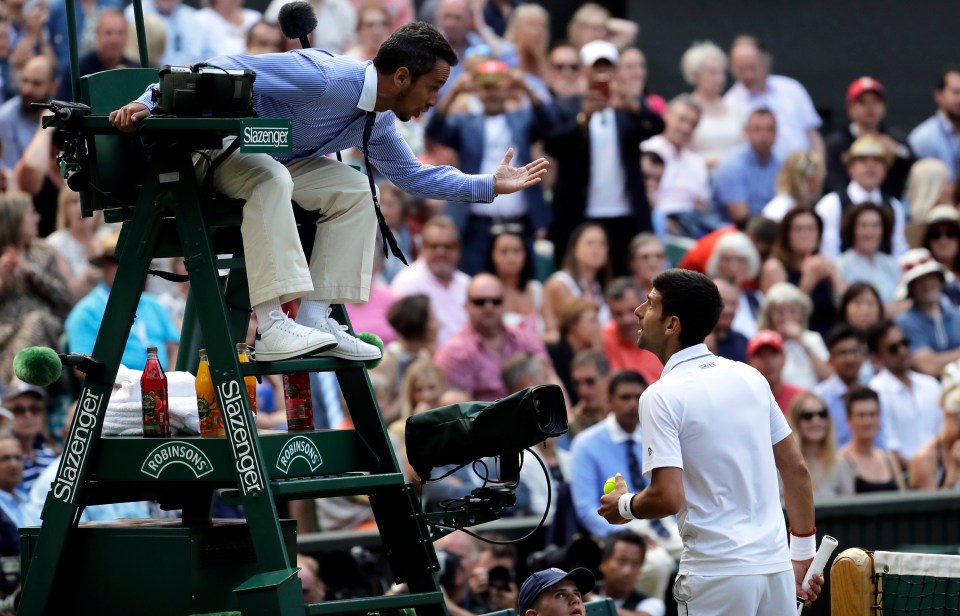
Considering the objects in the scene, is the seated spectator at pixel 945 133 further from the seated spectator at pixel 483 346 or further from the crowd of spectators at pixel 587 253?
the seated spectator at pixel 483 346

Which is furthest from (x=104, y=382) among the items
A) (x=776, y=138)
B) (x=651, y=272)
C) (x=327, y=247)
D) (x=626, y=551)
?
(x=776, y=138)

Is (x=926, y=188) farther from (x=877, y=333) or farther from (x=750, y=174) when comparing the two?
(x=877, y=333)

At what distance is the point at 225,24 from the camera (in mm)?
14039

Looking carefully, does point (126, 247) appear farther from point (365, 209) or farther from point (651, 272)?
point (651, 272)

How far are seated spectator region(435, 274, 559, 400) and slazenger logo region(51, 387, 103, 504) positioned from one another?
201 inches

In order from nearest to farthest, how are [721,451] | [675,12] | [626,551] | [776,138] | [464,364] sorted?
1. [721,451]
2. [626,551]
3. [464,364]
4. [776,138]
5. [675,12]

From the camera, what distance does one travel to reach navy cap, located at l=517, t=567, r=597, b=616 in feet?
22.0

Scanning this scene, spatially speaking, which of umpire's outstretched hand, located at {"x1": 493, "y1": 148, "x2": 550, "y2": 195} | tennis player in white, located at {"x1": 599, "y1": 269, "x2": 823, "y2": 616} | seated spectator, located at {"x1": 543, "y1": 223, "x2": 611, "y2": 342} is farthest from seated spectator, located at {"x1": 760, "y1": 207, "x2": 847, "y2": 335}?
tennis player in white, located at {"x1": 599, "y1": 269, "x2": 823, "y2": 616}

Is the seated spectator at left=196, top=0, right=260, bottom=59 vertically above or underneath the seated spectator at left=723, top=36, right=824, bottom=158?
above

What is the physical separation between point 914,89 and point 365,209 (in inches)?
564

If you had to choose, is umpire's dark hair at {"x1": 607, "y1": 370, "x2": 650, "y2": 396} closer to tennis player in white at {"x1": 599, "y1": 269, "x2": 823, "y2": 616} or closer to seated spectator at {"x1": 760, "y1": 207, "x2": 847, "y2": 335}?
seated spectator at {"x1": 760, "y1": 207, "x2": 847, "y2": 335}

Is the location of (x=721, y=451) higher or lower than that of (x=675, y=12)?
lower

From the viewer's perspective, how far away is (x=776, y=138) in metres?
15.5

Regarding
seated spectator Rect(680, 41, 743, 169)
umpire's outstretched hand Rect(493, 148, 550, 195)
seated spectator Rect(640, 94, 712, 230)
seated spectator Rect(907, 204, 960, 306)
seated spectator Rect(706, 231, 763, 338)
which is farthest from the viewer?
seated spectator Rect(680, 41, 743, 169)
